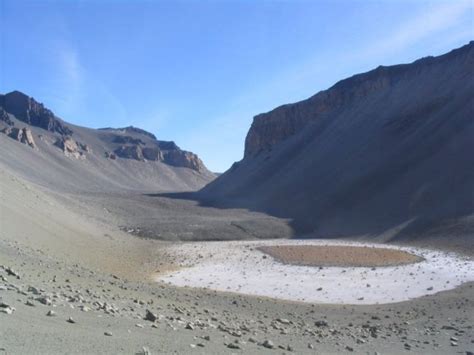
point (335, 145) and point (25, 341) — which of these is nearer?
point (25, 341)

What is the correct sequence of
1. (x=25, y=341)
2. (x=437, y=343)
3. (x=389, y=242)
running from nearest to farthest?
(x=25, y=341)
(x=437, y=343)
(x=389, y=242)

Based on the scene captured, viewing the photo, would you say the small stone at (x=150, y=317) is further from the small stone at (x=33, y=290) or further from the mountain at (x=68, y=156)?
the mountain at (x=68, y=156)

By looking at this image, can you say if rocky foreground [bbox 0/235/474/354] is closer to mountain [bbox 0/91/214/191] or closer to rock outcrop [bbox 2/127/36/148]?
mountain [bbox 0/91/214/191]

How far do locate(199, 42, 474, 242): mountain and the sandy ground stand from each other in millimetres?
24557

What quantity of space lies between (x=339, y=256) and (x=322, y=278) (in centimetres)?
853

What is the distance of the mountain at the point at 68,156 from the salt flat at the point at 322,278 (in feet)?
272

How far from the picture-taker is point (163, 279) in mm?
22594

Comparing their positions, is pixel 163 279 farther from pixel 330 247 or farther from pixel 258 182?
pixel 258 182

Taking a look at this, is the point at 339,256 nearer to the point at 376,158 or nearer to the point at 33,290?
the point at 33,290

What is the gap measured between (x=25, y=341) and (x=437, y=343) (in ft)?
32.6

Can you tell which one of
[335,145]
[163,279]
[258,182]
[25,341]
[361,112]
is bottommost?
[163,279]

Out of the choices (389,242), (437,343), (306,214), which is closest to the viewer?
(437,343)

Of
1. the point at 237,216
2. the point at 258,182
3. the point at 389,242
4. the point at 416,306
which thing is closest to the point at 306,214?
the point at 237,216

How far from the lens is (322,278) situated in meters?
24.3
